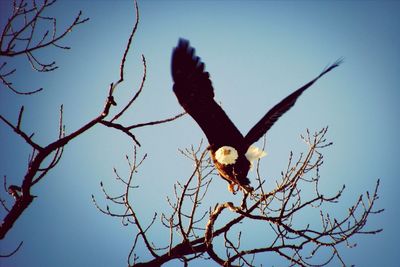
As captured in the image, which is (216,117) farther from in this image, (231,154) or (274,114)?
(274,114)

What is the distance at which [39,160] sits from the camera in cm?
201

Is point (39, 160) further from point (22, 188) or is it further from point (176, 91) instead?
point (176, 91)

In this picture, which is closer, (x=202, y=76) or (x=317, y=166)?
(x=317, y=166)

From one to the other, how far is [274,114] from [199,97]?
899mm

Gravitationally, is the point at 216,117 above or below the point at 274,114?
above

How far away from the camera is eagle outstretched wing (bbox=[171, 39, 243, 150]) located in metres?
3.38

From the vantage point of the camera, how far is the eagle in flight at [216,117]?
326cm

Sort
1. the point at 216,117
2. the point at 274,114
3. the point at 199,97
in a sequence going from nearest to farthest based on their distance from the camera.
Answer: the point at 274,114 → the point at 199,97 → the point at 216,117

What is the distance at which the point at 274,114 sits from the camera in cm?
314

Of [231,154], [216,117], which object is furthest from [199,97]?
[231,154]

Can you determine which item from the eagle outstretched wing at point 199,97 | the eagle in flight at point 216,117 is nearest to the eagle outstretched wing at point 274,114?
the eagle in flight at point 216,117

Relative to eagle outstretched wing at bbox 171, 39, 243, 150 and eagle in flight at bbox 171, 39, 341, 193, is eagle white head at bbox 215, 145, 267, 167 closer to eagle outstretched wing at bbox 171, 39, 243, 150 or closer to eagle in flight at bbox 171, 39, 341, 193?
eagle in flight at bbox 171, 39, 341, 193

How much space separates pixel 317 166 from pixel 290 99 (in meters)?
0.68

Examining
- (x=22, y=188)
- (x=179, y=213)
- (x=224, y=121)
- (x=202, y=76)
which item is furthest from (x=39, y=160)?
(x=224, y=121)
